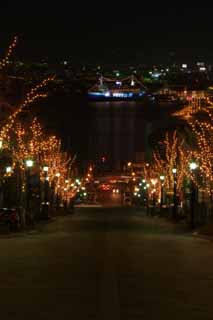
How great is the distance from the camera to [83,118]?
151250 millimetres

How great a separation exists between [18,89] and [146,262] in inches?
1936

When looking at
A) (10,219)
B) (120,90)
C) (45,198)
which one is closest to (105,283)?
(10,219)

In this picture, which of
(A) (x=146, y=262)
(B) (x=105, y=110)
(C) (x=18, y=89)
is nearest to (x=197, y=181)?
(C) (x=18, y=89)

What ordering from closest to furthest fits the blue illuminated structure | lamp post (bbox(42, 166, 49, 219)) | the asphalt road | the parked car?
the asphalt road, the parked car, lamp post (bbox(42, 166, 49, 219)), the blue illuminated structure

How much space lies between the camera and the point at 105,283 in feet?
62.8

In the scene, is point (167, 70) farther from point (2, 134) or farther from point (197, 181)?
point (2, 134)

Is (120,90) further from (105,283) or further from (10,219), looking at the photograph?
(105,283)

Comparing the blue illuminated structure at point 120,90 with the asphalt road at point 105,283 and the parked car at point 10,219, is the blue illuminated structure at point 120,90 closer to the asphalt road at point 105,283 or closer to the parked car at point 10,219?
the parked car at point 10,219

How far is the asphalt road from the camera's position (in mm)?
14664

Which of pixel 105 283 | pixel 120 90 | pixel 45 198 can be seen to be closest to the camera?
pixel 105 283

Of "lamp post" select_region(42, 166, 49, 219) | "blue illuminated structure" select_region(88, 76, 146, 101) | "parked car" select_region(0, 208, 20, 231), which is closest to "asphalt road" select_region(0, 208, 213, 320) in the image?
"parked car" select_region(0, 208, 20, 231)

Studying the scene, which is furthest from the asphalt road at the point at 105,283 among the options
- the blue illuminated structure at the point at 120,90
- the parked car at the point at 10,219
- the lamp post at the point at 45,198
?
the blue illuminated structure at the point at 120,90

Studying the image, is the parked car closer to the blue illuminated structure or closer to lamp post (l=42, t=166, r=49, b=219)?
lamp post (l=42, t=166, r=49, b=219)

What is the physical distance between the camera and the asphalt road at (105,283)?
14.7 meters
